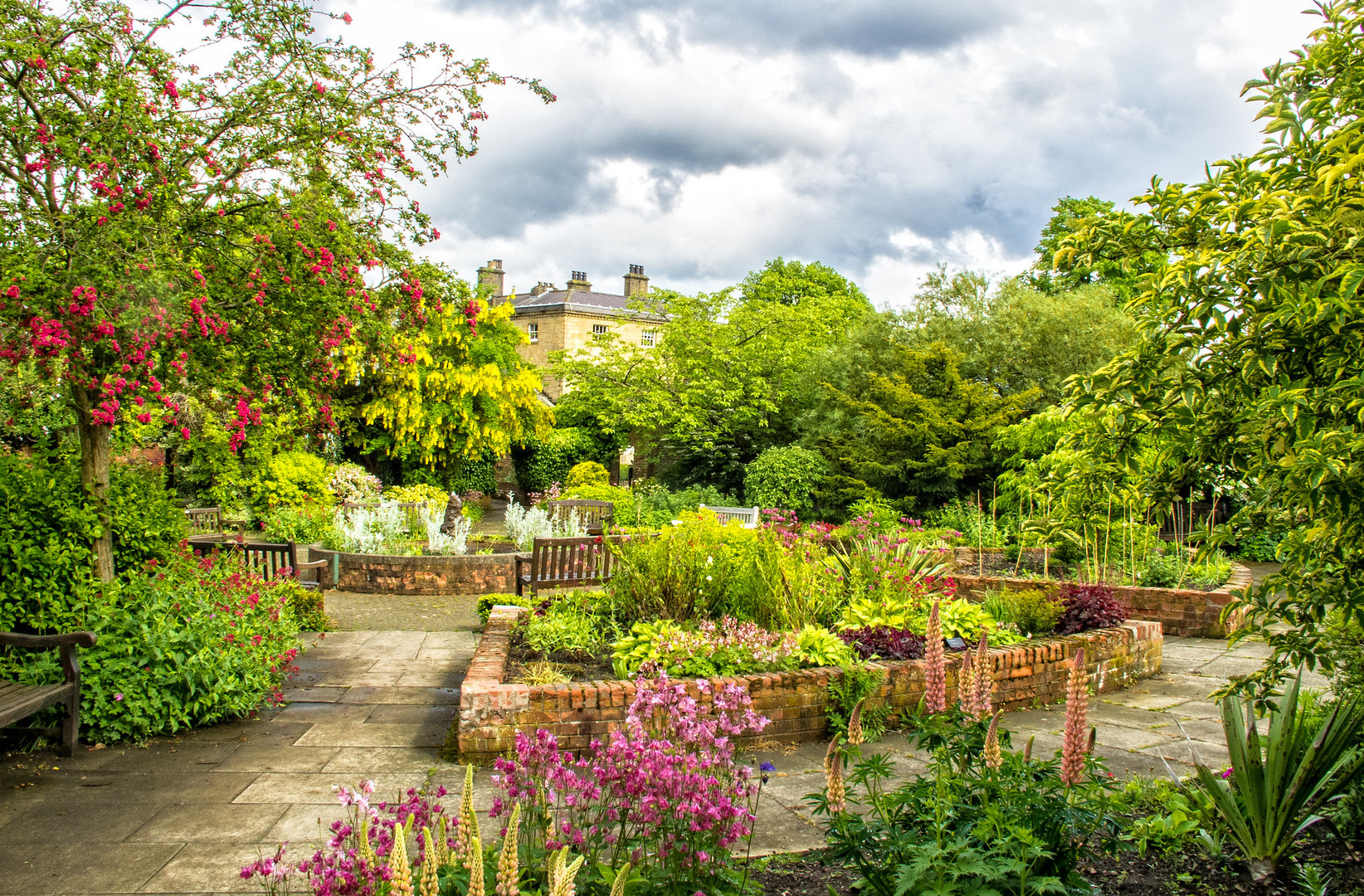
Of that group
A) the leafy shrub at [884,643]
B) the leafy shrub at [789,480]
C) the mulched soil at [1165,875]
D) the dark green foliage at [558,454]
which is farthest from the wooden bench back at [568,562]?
the dark green foliage at [558,454]

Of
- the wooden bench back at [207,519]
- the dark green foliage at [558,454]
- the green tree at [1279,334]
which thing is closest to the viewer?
the green tree at [1279,334]

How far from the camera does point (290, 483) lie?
1438 centimetres

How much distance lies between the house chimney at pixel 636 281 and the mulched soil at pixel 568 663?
128 feet

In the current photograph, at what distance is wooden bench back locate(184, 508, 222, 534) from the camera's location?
12.3m

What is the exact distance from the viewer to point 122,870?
10.5 feet

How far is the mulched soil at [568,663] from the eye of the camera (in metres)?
5.34

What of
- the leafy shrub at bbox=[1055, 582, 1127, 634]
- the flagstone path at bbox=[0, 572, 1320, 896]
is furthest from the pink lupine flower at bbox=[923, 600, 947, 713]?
the leafy shrub at bbox=[1055, 582, 1127, 634]

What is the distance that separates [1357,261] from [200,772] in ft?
16.8

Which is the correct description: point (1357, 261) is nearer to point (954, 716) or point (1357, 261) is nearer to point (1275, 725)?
point (954, 716)

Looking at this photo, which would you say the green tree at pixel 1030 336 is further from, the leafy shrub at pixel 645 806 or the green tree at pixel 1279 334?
the leafy shrub at pixel 645 806

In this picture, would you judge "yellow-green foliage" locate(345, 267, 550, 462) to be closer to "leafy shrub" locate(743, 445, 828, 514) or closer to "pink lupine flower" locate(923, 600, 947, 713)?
"leafy shrub" locate(743, 445, 828, 514)

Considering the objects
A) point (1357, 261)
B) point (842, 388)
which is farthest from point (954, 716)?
point (842, 388)

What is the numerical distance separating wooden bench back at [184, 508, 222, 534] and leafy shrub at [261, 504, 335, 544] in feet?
2.18

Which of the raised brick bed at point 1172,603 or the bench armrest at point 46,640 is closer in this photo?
the bench armrest at point 46,640
